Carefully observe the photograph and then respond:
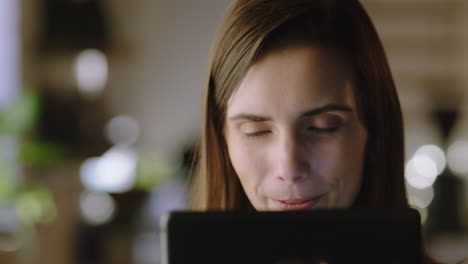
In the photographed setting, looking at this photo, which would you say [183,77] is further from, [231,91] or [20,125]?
[231,91]

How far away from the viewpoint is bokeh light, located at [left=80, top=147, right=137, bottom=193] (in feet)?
14.0

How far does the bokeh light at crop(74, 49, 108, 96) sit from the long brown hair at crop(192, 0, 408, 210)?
3782 mm

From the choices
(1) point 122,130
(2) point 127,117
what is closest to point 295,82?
(1) point 122,130

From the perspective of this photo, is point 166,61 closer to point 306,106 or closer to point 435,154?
point 435,154

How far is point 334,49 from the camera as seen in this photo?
0.77m

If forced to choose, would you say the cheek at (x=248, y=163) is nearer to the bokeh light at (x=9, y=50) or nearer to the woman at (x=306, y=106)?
the woman at (x=306, y=106)

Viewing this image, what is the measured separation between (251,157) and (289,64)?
12 cm

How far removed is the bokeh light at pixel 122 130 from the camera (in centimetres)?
449

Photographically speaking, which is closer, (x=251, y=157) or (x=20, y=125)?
(x=251, y=157)

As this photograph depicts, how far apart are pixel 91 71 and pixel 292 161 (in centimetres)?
402

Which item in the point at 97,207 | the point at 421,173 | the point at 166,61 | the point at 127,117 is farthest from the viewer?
the point at 166,61

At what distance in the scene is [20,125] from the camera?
9.37ft

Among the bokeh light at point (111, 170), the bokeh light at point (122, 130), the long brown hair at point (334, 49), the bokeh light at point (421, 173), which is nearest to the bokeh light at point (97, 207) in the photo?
the bokeh light at point (111, 170)

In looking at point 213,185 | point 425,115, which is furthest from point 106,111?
point 213,185
